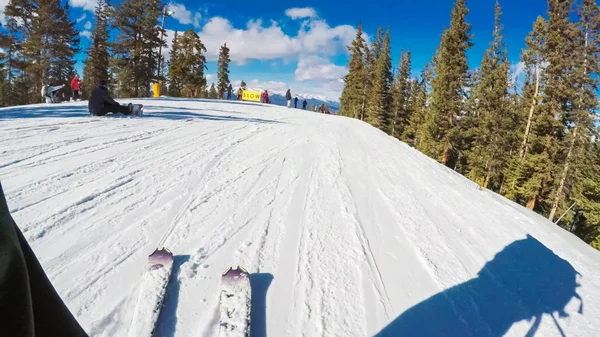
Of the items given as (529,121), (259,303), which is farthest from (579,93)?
(259,303)

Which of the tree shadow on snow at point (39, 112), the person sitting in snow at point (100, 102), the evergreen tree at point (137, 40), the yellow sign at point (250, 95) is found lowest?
the tree shadow on snow at point (39, 112)

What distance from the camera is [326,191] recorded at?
19.5 ft

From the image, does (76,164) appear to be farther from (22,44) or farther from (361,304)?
(22,44)

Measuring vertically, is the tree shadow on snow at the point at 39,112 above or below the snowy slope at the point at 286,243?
above

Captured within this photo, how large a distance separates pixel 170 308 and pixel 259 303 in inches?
30.2

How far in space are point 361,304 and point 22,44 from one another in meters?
36.8

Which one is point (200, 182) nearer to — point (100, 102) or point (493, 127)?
point (100, 102)

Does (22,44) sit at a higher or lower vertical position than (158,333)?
higher

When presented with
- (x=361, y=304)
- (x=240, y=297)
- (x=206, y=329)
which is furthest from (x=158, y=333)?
(x=361, y=304)

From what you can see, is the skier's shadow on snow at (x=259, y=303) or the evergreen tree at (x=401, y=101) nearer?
the skier's shadow on snow at (x=259, y=303)

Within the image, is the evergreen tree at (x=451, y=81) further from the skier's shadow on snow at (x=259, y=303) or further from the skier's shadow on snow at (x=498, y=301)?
the skier's shadow on snow at (x=259, y=303)

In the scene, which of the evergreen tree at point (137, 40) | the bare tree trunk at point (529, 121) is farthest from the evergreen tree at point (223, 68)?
the bare tree trunk at point (529, 121)

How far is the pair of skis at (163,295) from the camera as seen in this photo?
2.53 metres

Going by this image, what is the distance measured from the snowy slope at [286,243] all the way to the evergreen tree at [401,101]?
140 feet
